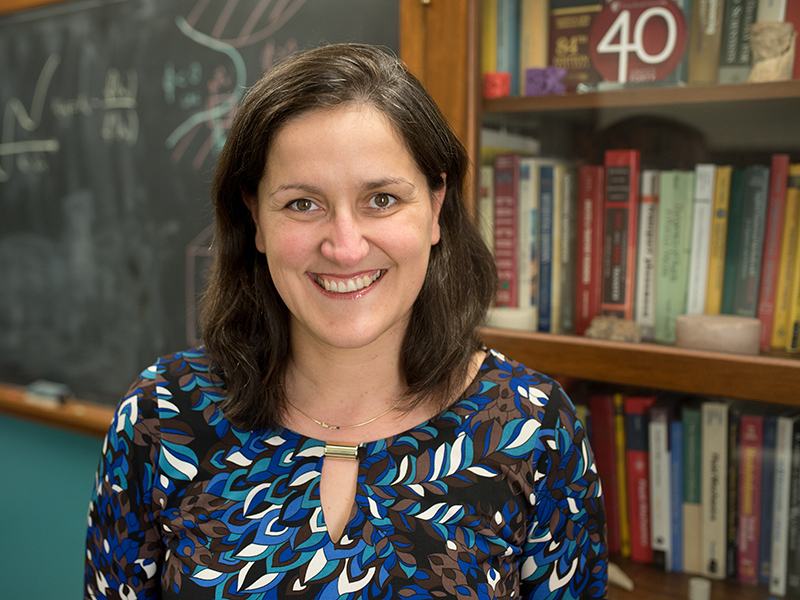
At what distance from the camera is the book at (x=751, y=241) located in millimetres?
1011

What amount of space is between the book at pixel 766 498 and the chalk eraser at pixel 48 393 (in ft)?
6.09

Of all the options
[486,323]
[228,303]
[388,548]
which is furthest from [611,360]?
[228,303]

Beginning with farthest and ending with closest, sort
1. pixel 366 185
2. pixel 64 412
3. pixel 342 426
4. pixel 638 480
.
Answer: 1. pixel 64 412
2. pixel 638 480
3. pixel 342 426
4. pixel 366 185

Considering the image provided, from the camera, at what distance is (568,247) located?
1169 millimetres

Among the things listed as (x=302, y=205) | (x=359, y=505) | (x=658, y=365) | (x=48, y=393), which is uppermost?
(x=302, y=205)

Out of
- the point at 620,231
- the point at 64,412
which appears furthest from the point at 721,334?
the point at 64,412

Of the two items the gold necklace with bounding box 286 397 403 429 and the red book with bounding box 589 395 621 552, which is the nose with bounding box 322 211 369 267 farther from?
the red book with bounding box 589 395 621 552

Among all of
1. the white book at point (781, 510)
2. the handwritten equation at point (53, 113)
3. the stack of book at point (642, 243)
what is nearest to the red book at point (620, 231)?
the stack of book at point (642, 243)

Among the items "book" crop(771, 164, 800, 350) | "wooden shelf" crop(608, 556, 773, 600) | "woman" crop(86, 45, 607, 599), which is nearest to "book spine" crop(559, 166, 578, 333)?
"woman" crop(86, 45, 607, 599)

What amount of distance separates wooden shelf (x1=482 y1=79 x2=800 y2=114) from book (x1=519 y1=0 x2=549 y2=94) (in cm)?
4

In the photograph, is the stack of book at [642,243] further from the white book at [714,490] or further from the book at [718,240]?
the white book at [714,490]

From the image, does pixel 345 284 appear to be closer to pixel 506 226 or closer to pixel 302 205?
pixel 302 205

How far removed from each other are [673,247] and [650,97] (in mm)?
260

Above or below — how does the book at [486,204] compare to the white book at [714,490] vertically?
above
